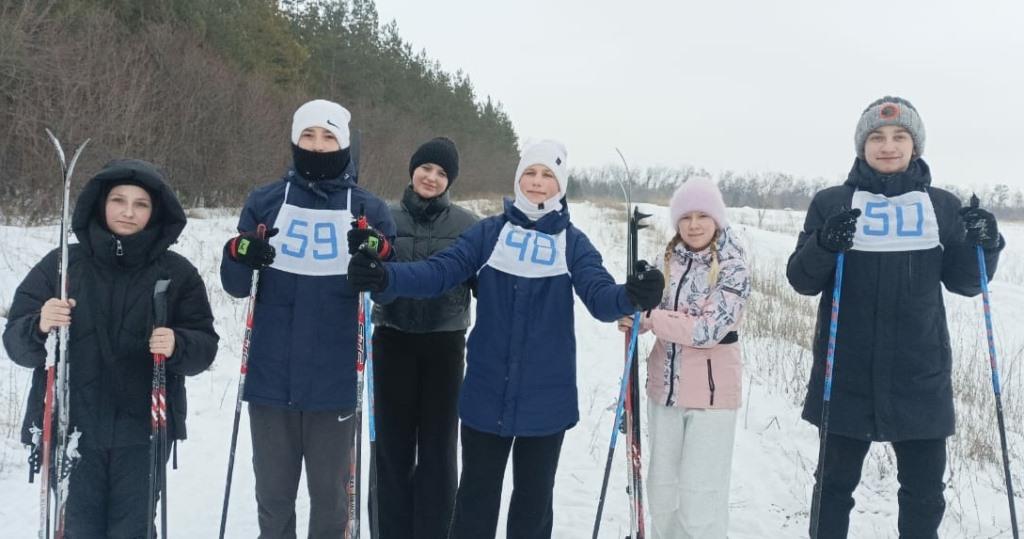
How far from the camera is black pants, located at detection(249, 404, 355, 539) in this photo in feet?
9.23

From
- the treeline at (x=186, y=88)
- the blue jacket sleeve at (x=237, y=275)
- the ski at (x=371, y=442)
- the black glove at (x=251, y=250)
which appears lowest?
the ski at (x=371, y=442)

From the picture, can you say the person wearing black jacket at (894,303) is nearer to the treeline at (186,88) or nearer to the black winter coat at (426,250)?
the black winter coat at (426,250)

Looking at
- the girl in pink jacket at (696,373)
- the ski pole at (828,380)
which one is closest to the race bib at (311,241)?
the girl in pink jacket at (696,373)

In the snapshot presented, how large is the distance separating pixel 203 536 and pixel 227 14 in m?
20.6

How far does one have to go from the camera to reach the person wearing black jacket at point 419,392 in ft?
10.5

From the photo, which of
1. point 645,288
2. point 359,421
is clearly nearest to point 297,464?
point 359,421

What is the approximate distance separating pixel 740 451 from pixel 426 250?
3149 mm

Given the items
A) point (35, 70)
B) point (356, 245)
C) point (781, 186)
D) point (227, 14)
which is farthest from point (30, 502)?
point (781, 186)

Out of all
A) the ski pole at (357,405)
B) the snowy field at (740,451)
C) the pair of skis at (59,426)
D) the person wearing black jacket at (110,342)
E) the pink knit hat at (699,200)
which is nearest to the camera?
the pair of skis at (59,426)

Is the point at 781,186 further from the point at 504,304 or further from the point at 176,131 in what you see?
the point at 504,304

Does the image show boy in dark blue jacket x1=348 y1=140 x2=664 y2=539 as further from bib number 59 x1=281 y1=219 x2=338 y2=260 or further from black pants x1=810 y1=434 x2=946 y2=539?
black pants x1=810 y1=434 x2=946 y2=539

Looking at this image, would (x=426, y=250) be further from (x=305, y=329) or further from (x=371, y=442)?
(x=371, y=442)

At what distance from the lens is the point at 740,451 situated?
4965 millimetres

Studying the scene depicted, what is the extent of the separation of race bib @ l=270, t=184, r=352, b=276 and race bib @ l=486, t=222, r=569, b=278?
0.67 m
